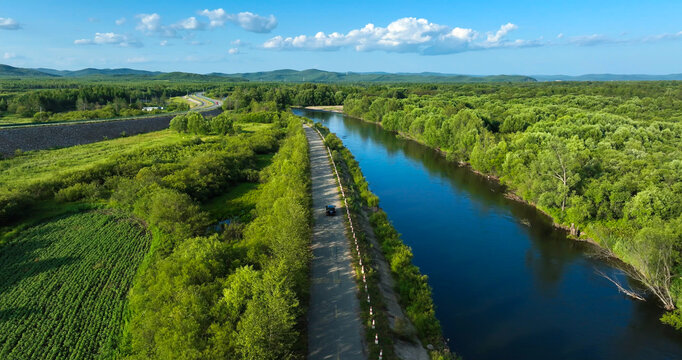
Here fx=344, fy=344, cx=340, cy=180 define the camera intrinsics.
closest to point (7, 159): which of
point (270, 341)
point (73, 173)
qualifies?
point (73, 173)

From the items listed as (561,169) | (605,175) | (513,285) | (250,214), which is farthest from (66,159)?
(605,175)

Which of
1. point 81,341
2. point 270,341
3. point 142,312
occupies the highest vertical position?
point 270,341

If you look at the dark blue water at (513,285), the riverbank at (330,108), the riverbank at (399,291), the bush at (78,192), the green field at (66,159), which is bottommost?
the dark blue water at (513,285)

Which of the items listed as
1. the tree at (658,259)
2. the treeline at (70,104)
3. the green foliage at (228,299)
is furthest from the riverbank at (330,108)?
the green foliage at (228,299)

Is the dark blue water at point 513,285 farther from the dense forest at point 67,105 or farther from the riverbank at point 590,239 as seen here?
the dense forest at point 67,105

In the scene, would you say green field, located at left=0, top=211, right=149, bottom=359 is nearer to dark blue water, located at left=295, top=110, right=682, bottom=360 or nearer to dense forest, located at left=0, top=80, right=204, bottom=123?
dark blue water, located at left=295, top=110, right=682, bottom=360

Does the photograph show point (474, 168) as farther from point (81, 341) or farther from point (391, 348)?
point (81, 341)

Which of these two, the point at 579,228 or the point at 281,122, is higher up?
the point at 281,122
